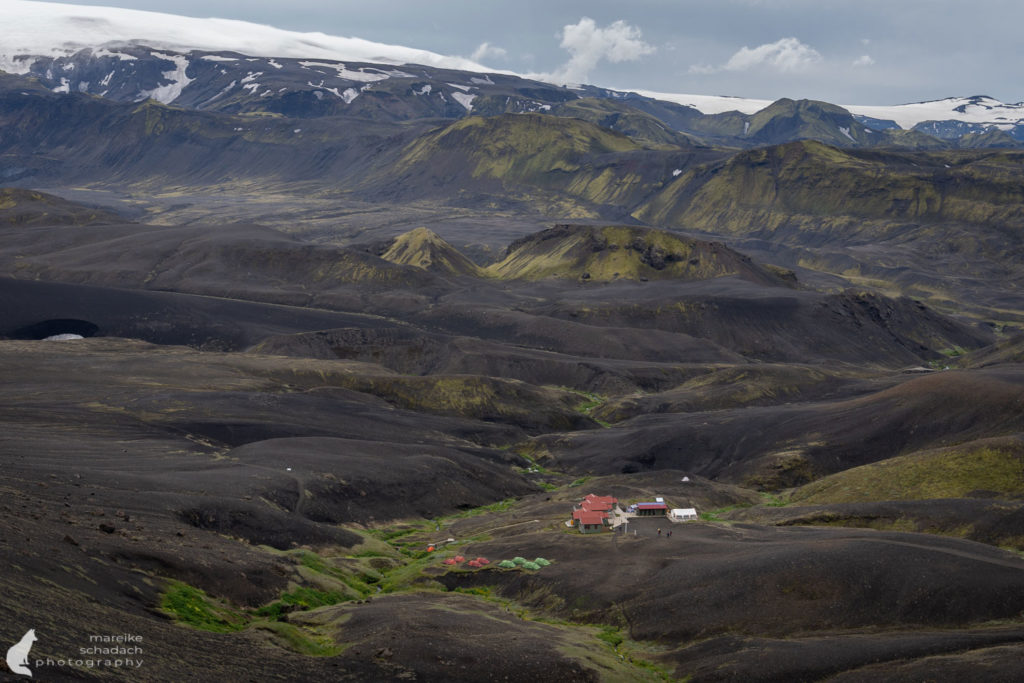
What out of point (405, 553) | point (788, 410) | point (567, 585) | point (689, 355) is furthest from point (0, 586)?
point (689, 355)

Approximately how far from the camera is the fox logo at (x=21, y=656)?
33500 mm

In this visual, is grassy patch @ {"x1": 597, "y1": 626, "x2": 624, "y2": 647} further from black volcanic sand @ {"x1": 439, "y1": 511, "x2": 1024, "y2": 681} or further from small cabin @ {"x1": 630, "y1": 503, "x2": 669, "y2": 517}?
small cabin @ {"x1": 630, "y1": 503, "x2": 669, "y2": 517}

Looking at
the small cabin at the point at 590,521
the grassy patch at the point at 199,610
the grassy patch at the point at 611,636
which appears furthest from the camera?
the small cabin at the point at 590,521

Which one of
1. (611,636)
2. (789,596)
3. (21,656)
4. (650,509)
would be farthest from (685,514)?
(21,656)

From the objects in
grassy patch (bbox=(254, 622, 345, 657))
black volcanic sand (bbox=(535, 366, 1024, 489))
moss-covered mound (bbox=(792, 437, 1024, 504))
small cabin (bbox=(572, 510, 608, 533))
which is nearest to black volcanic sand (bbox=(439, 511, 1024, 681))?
small cabin (bbox=(572, 510, 608, 533))

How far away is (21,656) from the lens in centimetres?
3456

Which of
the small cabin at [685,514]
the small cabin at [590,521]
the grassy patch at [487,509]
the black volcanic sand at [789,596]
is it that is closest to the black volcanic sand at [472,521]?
the black volcanic sand at [789,596]

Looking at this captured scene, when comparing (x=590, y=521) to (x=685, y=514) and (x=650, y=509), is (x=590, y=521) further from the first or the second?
(x=685, y=514)

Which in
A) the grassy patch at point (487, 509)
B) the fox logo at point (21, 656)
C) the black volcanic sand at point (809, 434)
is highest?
the fox logo at point (21, 656)

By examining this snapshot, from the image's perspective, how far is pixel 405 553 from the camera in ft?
267

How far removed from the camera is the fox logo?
3350 cm

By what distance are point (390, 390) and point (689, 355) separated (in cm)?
7274

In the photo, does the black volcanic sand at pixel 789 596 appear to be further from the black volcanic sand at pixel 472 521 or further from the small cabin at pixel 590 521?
the small cabin at pixel 590 521

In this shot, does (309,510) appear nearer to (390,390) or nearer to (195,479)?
(195,479)
